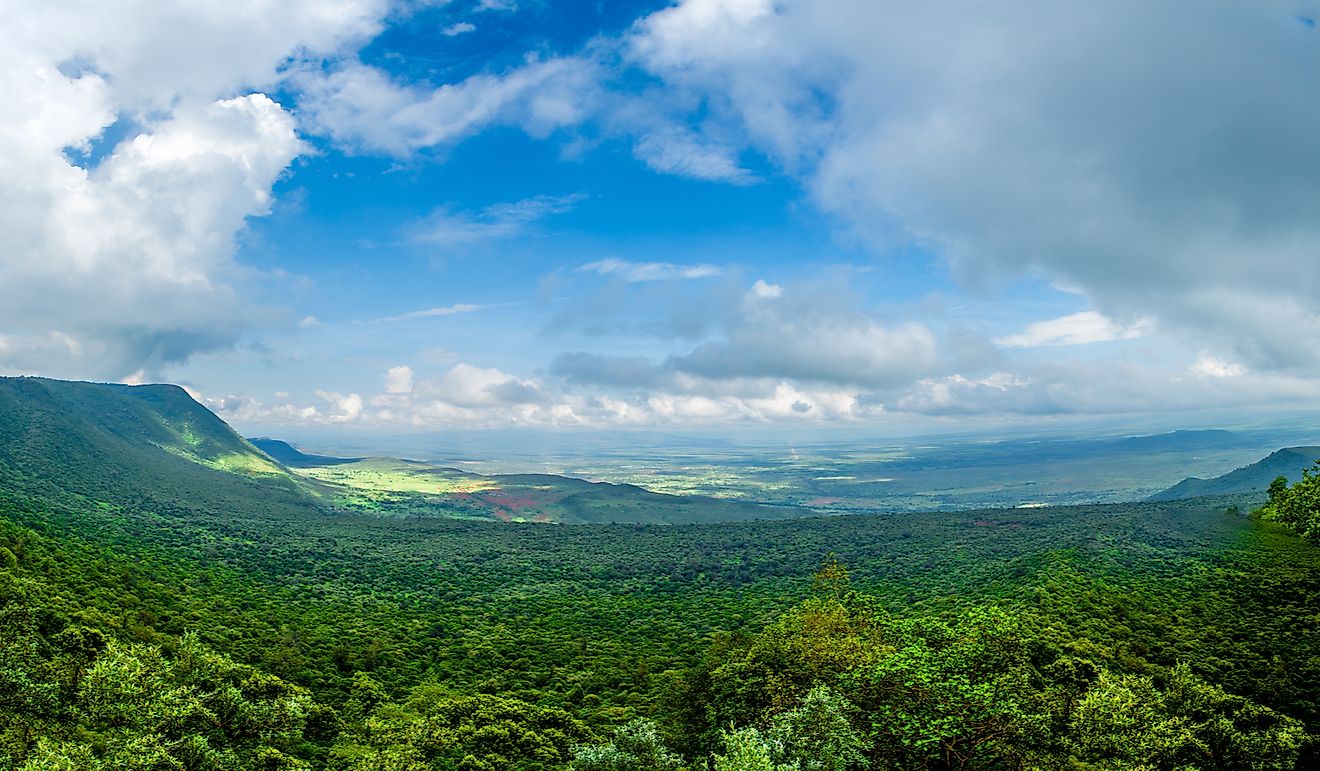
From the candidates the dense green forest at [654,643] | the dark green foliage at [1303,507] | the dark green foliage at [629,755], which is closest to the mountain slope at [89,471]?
the dense green forest at [654,643]

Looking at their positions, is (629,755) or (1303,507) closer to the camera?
(629,755)

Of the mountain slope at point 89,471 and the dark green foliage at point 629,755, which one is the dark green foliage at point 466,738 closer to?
the dark green foliage at point 629,755

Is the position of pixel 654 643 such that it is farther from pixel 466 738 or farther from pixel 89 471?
pixel 89 471

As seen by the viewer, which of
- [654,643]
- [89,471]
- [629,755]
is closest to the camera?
[629,755]

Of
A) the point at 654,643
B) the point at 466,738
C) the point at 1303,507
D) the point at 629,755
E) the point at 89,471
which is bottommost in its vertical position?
the point at 654,643

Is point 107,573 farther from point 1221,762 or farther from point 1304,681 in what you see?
point 1304,681

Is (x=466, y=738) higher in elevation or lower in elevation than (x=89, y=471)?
lower

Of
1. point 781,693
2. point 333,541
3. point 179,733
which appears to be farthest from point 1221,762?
point 333,541

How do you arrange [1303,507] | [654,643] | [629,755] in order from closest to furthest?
[629,755]
[1303,507]
[654,643]

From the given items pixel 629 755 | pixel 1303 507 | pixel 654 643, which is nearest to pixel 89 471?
pixel 654 643
